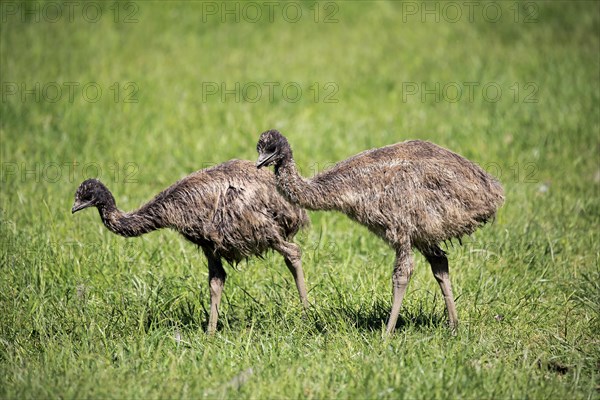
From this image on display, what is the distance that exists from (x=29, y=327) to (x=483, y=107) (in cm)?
710

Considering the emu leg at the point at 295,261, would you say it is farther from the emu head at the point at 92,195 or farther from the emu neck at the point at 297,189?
the emu head at the point at 92,195

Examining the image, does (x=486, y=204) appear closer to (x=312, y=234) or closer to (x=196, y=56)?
(x=312, y=234)

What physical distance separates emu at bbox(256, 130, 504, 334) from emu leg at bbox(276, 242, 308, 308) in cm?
53

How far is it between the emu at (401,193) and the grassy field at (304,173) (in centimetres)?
67

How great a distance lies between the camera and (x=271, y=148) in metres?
5.38

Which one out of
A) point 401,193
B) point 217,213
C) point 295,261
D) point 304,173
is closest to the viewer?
point 401,193

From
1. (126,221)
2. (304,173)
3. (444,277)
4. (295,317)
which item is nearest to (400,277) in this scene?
(444,277)

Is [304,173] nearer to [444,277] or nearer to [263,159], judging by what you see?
[444,277]

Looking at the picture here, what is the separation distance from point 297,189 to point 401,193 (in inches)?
26.4

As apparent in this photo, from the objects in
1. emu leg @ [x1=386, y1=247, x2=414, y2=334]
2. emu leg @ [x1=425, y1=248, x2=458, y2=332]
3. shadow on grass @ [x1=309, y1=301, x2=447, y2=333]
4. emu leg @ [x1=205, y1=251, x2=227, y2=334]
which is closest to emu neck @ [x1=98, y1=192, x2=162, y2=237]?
emu leg @ [x1=205, y1=251, x2=227, y2=334]

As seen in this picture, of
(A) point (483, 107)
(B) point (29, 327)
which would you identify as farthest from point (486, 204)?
(A) point (483, 107)

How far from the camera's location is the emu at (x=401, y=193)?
5367mm

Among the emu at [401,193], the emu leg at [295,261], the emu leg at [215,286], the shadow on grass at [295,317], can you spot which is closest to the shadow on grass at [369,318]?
the shadow on grass at [295,317]

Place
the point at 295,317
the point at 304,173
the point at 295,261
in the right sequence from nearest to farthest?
the point at 295,317 → the point at 295,261 → the point at 304,173
